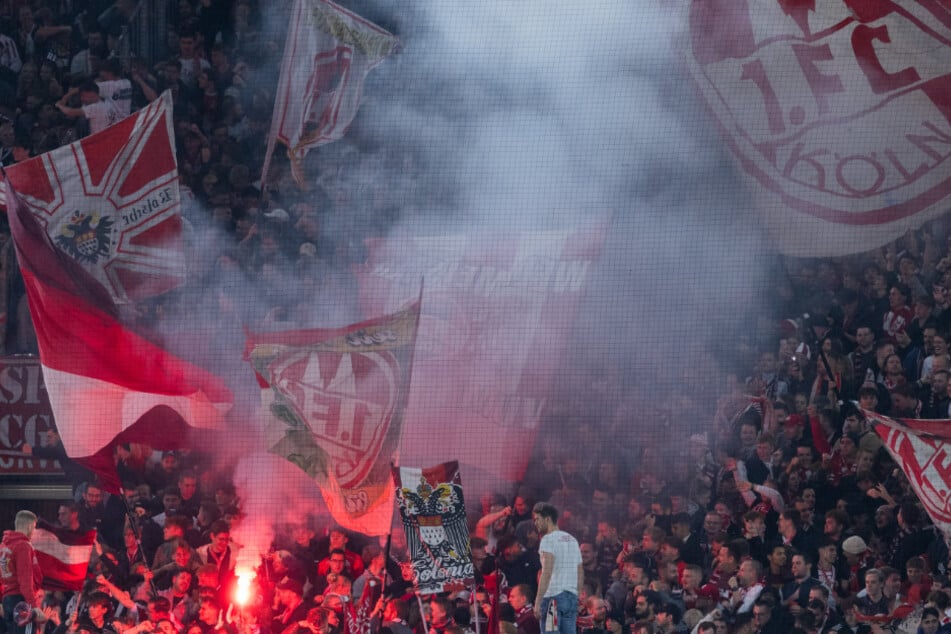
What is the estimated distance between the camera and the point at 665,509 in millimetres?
5156

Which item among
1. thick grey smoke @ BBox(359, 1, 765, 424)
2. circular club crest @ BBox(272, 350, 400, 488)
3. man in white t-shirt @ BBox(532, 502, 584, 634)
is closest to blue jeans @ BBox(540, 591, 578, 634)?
man in white t-shirt @ BBox(532, 502, 584, 634)

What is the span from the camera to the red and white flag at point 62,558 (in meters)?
5.43

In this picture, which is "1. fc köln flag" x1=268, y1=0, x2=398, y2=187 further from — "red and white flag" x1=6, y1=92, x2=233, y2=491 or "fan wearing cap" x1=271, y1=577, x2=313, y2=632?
"fan wearing cap" x1=271, y1=577, x2=313, y2=632

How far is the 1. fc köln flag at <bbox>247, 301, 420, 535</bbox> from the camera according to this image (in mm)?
5391

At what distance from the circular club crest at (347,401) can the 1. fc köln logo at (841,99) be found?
1795 mm

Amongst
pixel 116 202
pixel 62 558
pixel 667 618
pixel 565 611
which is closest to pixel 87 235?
pixel 116 202

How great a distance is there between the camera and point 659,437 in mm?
5605

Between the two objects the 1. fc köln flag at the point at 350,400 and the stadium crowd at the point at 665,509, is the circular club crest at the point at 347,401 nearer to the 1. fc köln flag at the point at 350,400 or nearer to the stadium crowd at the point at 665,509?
the 1. fc köln flag at the point at 350,400

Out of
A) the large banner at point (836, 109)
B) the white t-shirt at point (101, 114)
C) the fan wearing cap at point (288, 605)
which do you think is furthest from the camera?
the white t-shirt at point (101, 114)

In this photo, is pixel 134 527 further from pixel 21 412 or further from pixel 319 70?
pixel 319 70

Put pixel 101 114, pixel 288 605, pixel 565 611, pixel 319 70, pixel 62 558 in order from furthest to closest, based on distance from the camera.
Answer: pixel 101 114
pixel 319 70
pixel 62 558
pixel 288 605
pixel 565 611

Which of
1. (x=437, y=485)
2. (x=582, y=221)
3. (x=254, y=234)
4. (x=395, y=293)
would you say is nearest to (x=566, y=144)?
(x=582, y=221)

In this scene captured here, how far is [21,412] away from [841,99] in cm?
369

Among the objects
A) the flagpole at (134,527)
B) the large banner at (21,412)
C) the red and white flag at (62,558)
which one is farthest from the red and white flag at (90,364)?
the large banner at (21,412)
